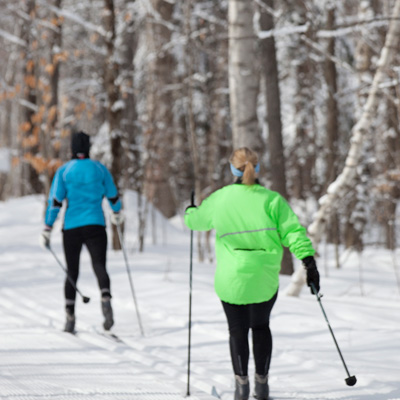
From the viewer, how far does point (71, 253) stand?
6359mm

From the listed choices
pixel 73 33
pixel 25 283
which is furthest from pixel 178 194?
pixel 25 283

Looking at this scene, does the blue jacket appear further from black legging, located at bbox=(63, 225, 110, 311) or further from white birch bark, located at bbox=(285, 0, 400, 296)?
white birch bark, located at bbox=(285, 0, 400, 296)

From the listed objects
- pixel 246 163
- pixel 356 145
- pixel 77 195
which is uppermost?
pixel 356 145

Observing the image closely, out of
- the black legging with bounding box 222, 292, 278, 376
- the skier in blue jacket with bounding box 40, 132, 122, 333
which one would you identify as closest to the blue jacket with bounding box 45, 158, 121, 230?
the skier in blue jacket with bounding box 40, 132, 122, 333

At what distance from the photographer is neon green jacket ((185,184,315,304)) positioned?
413 cm

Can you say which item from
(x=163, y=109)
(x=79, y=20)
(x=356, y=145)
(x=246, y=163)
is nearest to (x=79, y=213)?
(x=246, y=163)

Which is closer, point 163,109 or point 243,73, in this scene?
point 243,73

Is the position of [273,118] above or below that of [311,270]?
above

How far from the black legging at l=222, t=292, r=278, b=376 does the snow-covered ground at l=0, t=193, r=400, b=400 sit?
1.30 feet

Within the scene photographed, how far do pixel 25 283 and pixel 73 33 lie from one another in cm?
2373

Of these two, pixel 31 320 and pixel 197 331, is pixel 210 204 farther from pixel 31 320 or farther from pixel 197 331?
pixel 31 320

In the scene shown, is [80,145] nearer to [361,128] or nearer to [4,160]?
[361,128]

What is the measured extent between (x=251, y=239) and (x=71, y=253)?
106 inches

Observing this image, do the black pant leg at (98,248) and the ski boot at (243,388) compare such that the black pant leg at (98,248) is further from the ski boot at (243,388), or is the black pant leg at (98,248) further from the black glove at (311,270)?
the black glove at (311,270)
